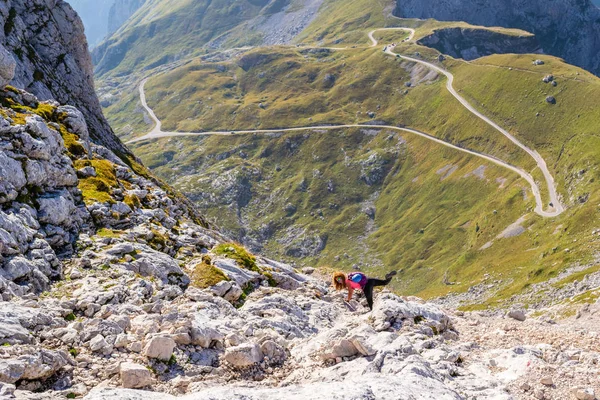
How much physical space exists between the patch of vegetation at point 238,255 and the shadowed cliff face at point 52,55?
4458 cm

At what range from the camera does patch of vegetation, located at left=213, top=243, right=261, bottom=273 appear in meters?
39.0

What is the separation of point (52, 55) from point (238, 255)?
70164 millimetres

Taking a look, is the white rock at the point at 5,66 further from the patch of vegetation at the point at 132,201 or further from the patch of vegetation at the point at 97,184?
the patch of vegetation at the point at 132,201

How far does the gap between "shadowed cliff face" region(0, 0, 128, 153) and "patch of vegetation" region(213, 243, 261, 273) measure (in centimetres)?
4458

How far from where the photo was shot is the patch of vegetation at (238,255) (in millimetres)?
39000

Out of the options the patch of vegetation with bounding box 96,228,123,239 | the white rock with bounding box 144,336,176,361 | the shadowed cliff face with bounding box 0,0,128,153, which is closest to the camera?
the white rock with bounding box 144,336,176,361

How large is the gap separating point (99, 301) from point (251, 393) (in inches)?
525

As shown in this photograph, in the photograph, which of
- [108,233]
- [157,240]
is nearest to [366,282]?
[157,240]

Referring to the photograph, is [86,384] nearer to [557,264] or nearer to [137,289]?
[137,289]

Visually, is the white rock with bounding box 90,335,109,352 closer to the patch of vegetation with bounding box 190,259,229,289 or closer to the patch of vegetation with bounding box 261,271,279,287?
the patch of vegetation with bounding box 190,259,229,289

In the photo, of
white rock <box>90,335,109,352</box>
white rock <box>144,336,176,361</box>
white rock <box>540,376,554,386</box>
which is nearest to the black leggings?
white rock <box>540,376,554,386</box>

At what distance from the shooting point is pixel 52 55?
8762cm

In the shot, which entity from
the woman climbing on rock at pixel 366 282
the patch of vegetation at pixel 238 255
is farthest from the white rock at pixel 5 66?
the woman climbing on rock at pixel 366 282

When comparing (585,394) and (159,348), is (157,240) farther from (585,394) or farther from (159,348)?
(585,394)
